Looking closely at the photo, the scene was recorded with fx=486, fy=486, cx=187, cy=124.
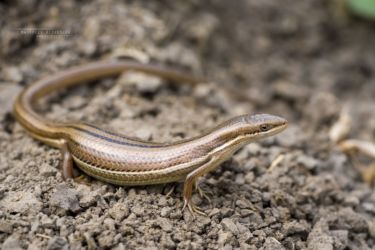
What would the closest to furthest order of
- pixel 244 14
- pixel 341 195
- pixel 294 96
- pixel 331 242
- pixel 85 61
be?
pixel 331 242
pixel 341 195
pixel 85 61
pixel 294 96
pixel 244 14

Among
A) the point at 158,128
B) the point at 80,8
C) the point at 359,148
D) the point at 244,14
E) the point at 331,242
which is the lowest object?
the point at 331,242

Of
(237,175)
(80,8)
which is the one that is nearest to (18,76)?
(80,8)

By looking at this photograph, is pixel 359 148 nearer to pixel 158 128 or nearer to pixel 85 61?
pixel 158 128

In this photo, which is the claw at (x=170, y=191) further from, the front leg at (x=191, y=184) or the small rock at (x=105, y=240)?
the small rock at (x=105, y=240)

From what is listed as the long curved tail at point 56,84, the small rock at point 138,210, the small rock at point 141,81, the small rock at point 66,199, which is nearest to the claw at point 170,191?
the small rock at point 138,210

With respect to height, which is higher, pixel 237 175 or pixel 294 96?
pixel 294 96

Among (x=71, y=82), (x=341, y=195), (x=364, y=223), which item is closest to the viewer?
(x=364, y=223)
